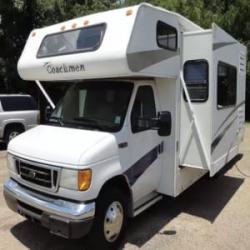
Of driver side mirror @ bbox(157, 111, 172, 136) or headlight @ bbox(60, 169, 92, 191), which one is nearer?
headlight @ bbox(60, 169, 92, 191)

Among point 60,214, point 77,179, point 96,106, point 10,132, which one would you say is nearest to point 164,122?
point 96,106

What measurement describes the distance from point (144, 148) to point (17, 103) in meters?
8.31

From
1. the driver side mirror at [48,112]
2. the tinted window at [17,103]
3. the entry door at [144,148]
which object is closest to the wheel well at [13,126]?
the tinted window at [17,103]

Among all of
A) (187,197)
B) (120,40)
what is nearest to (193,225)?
(187,197)

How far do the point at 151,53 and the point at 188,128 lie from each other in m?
1.50

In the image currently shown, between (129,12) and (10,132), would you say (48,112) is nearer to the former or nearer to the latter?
(129,12)

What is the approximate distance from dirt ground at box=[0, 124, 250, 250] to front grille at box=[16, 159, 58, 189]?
3.14 ft

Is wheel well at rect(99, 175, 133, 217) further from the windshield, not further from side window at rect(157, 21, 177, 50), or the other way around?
side window at rect(157, 21, 177, 50)

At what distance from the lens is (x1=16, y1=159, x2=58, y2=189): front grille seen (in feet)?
13.9

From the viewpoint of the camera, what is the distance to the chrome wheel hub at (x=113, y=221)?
4.49 meters

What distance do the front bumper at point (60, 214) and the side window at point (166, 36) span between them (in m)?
2.44

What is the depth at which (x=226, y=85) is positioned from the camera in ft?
22.4

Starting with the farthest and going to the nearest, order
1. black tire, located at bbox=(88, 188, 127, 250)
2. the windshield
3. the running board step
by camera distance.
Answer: the running board step, the windshield, black tire, located at bbox=(88, 188, 127, 250)

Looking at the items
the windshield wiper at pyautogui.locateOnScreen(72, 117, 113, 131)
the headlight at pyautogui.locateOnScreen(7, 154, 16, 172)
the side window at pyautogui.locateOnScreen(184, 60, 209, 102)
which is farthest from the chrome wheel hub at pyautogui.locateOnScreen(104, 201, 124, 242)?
the side window at pyautogui.locateOnScreen(184, 60, 209, 102)
